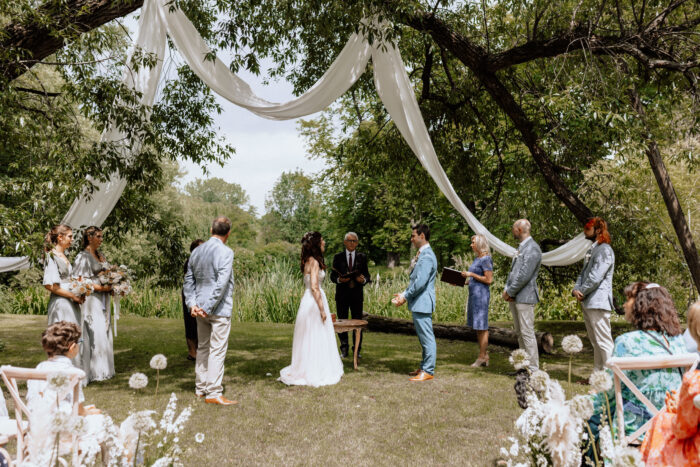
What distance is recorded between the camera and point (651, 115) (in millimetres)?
9406

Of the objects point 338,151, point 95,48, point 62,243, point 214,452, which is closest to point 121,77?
point 95,48

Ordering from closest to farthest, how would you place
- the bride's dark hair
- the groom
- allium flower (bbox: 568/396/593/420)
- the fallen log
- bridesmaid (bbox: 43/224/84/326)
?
allium flower (bbox: 568/396/593/420) < bridesmaid (bbox: 43/224/84/326) < the groom < the bride's dark hair < the fallen log

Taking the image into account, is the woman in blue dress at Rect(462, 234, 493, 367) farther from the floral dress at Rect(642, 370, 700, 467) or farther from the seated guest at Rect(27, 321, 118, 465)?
the seated guest at Rect(27, 321, 118, 465)

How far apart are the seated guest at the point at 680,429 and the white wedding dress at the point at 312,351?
420cm

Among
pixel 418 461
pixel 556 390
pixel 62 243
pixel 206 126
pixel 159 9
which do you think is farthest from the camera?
pixel 206 126

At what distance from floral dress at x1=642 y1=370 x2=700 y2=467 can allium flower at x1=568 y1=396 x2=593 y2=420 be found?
0.57 meters

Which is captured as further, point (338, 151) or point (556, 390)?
point (338, 151)

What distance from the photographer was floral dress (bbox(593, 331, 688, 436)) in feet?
9.31

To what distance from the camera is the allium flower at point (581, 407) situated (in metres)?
1.88

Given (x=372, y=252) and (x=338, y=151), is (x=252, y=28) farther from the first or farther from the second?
(x=372, y=252)

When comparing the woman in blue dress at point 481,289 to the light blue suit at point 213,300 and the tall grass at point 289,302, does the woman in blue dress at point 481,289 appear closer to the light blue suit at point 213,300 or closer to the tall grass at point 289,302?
the light blue suit at point 213,300

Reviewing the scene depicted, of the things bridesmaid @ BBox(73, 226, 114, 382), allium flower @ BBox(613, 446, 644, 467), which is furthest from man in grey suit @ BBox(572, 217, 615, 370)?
bridesmaid @ BBox(73, 226, 114, 382)

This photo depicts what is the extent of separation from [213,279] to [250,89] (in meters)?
2.70

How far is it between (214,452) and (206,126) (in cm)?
567
